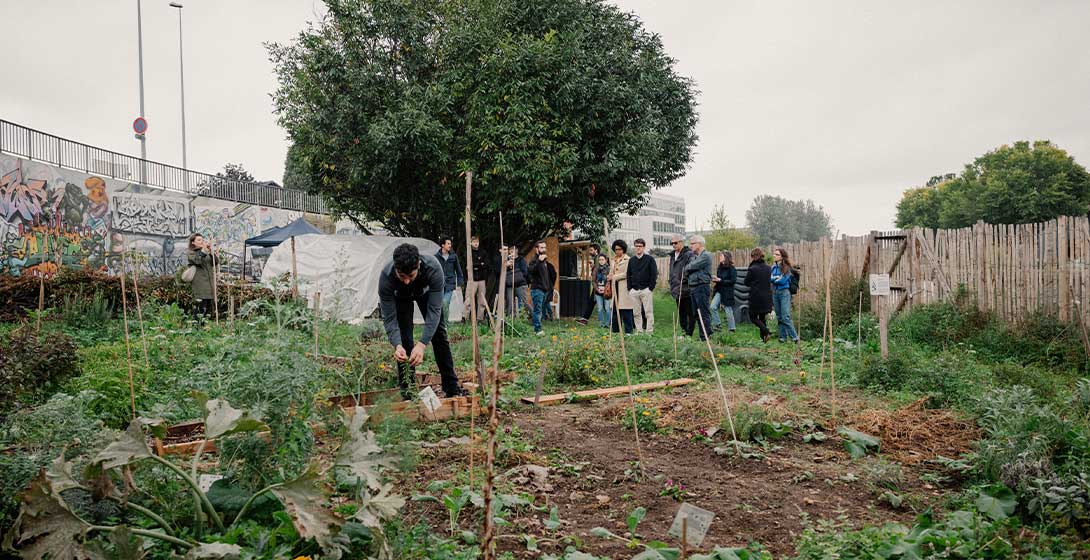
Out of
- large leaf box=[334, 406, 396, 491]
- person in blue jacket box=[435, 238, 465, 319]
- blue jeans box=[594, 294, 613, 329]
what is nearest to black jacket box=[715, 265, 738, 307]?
blue jeans box=[594, 294, 613, 329]

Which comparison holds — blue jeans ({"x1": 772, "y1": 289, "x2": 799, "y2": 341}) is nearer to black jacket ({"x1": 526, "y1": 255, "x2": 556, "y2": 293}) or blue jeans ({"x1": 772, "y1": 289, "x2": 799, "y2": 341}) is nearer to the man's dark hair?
black jacket ({"x1": 526, "y1": 255, "x2": 556, "y2": 293})

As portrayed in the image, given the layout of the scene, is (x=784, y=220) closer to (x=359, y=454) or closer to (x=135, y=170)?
(x=135, y=170)

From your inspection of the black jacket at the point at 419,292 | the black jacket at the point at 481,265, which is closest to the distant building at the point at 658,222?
the black jacket at the point at 481,265

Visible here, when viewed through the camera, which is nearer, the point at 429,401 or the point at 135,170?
the point at 429,401

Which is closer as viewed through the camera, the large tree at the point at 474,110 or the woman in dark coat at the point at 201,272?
the woman in dark coat at the point at 201,272

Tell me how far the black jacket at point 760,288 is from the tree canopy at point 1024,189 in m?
39.3

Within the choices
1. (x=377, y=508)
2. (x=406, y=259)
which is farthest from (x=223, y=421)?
(x=406, y=259)

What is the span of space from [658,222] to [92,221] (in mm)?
104611

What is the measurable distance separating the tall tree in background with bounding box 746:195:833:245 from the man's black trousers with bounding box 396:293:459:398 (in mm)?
81996

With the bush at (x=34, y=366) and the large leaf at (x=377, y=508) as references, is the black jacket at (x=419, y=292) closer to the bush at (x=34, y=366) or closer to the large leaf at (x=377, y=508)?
the bush at (x=34, y=366)

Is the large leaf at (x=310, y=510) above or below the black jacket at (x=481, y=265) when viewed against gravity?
below

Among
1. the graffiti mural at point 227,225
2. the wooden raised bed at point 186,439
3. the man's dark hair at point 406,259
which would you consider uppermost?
the graffiti mural at point 227,225

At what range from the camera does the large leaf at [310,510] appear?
2.15 metres

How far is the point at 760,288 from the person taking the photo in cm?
1052
